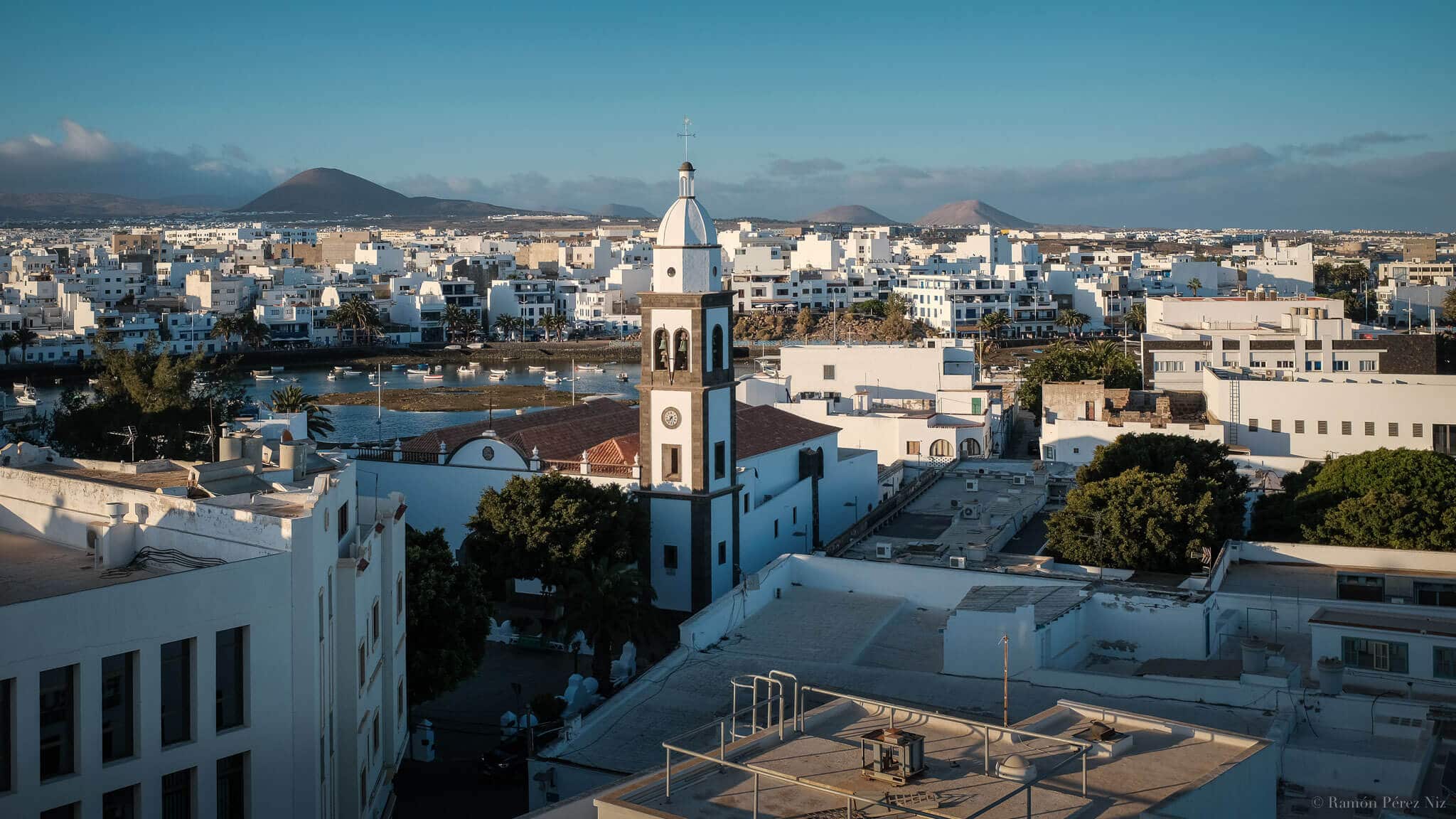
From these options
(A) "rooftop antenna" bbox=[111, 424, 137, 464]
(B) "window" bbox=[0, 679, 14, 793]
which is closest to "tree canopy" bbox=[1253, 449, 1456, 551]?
(A) "rooftop antenna" bbox=[111, 424, 137, 464]

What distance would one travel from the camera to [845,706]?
1061cm

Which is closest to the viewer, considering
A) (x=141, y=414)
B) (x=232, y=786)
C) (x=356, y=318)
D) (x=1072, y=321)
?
(x=232, y=786)

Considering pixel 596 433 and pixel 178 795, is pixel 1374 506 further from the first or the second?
pixel 178 795

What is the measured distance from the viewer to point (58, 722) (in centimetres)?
1003

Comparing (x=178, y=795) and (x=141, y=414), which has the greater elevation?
(x=141, y=414)

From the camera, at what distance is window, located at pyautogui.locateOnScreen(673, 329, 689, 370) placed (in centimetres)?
2238

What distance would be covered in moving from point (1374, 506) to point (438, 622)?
47.2 feet

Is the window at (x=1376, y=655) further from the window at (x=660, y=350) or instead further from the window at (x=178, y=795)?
the window at (x=178, y=795)

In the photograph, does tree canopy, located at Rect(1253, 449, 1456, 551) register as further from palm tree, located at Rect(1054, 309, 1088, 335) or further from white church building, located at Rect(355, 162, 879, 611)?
palm tree, located at Rect(1054, 309, 1088, 335)

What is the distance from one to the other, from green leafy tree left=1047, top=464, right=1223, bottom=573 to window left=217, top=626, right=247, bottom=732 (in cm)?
1345

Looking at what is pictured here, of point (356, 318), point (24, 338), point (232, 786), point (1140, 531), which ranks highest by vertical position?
point (356, 318)

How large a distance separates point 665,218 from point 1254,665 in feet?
37.6

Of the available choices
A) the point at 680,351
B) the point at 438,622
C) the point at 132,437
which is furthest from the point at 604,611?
the point at 132,437

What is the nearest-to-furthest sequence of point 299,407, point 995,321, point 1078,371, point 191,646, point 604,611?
point 191,646, point 604,611, point 299,407, point 1078,371, point 995,321
